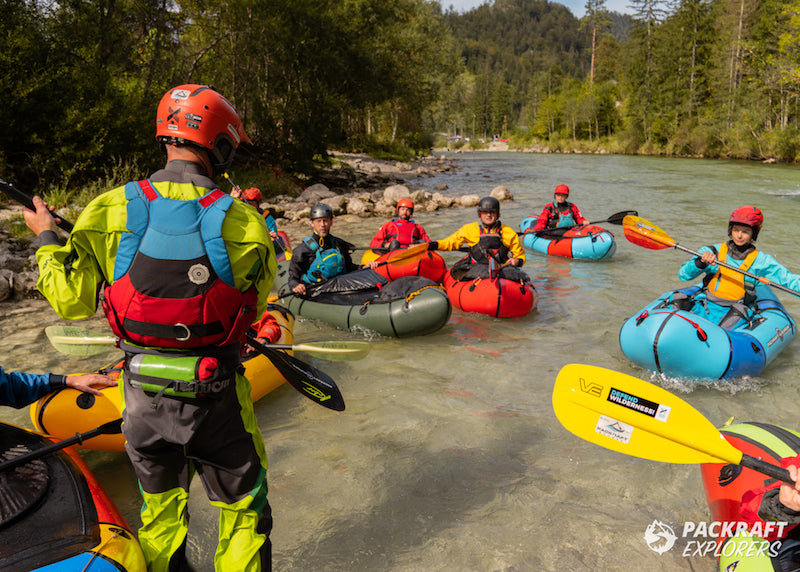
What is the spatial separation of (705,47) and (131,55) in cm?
4094

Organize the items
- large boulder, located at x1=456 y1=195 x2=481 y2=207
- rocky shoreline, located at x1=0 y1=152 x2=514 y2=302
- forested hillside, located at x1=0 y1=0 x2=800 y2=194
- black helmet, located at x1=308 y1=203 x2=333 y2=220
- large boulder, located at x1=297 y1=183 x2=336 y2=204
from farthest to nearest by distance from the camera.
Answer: large boulder, located at x1=456 y1=195 x2=481 y2=207
large boulder, located at x1=297 y1=183 x2=336 y2=204
forested hillside, located at x1=0 y1=0 x2=800 y2=194
rocky shoreline, located at x1=0 y1=152 x2=514 y2=302
black helmet, located at x1=308 y1=203 x2=333 y2=220

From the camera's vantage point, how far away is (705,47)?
3828cm

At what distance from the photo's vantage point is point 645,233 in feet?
18.2

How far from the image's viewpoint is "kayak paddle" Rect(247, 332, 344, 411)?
2.23 meters

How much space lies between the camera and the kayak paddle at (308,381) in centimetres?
223

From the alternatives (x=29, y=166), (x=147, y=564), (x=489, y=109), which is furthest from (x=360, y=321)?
(x=489, y=109)

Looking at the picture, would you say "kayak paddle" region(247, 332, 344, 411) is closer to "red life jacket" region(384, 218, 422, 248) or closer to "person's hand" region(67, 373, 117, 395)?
"person's hand" region(67, 373, 117, 395)

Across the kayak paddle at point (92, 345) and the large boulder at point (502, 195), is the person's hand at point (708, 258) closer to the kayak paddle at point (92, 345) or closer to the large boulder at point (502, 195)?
the kayak paddle at point (92, 345)

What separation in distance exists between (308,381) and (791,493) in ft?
6.23

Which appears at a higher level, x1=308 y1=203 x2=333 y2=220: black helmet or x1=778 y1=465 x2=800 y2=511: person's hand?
x1=308 y1=203 x2=333 y2=220: black helmet

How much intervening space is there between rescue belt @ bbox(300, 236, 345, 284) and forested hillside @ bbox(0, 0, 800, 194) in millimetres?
2872

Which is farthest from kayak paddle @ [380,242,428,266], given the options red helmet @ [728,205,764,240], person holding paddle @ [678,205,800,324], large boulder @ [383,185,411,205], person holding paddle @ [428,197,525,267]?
large boulder @ [383,185,411,205]

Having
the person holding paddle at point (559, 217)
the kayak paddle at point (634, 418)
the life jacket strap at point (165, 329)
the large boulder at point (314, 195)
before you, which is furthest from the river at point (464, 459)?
the large boulder at point (314, 195)

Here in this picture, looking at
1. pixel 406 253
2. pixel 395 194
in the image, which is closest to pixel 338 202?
pixel 395 194
